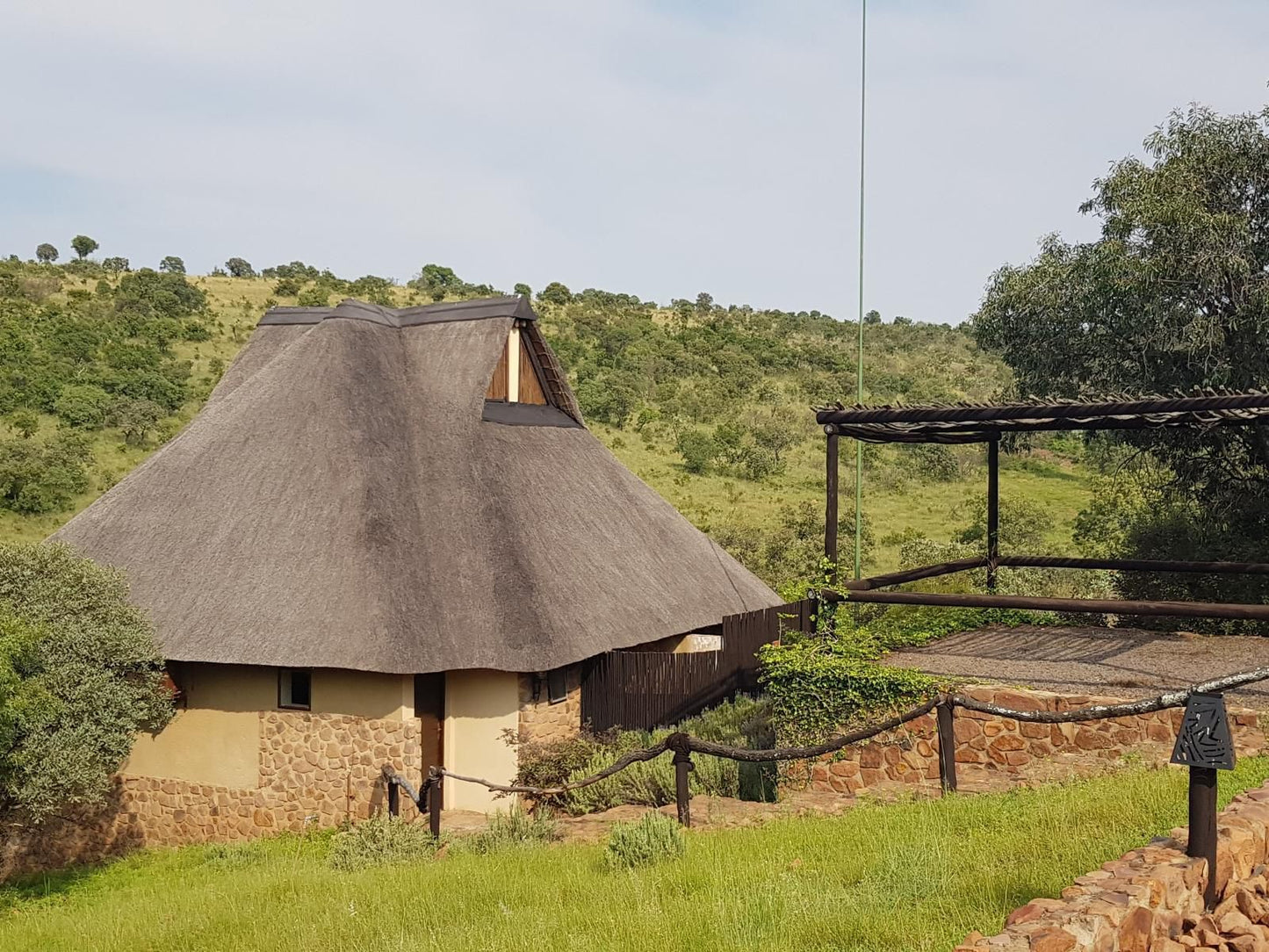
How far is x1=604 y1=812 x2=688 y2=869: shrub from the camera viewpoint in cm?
853

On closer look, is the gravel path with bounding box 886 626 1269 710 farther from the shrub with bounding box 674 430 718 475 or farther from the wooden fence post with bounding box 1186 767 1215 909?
the shrub with bounding box 674 430 718 475

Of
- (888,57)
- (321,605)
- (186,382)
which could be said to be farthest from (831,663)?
(186,382)

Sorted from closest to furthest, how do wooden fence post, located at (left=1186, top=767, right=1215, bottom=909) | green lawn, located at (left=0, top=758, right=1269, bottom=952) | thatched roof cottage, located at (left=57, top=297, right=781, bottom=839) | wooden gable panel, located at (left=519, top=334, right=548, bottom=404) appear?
wooden fence post, located at (left=1186, top=767, right=1215, bottom=909)
green lawn, located at (left=0, top=758, right=1269, bottom=952)
thatched roof cottage, located at (left=57, top=297, right=781, bottom=839)
wooden gable panel, located at (left=519, top=334, right=548, bottom=404)

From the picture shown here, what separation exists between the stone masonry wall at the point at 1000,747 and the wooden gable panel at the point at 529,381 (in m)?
10.2

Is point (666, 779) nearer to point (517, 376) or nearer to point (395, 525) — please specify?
point (395, 525)

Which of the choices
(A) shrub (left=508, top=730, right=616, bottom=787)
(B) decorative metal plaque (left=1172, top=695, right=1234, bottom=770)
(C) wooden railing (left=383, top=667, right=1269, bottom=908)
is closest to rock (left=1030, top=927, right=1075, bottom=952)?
(B) decorative metal plaque (left=1172, top=695, right=1234, bottom=770)

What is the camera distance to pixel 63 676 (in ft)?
41.5

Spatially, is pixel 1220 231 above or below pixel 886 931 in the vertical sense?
above

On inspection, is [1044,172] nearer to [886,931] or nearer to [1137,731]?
[1137,731]

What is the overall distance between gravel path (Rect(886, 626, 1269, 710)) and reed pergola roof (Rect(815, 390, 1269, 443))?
9.30 ft

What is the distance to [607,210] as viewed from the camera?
1302 inches

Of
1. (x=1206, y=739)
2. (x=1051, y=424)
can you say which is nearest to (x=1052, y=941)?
(x=1206, y=739)

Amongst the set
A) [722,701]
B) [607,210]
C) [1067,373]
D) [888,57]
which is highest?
[607,210]

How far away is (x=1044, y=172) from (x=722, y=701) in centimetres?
1457
